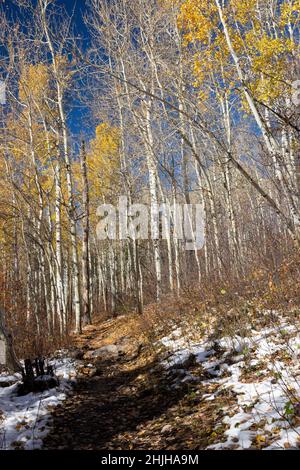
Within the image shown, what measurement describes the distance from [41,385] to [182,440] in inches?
108

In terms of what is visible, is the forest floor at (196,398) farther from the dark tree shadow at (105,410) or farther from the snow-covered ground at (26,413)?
the snow-covered ground at (26,413)

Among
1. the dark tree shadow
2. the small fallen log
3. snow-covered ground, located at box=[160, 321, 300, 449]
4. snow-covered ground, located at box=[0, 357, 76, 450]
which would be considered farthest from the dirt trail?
the small fallen log

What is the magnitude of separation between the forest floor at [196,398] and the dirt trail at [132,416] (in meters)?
0.01

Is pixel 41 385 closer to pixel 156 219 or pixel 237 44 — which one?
pixel 156 219

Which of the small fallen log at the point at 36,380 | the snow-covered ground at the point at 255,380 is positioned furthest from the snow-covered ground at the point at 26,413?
the snow-covered ground at the point at 255,380

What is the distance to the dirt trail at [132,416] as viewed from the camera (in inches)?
133

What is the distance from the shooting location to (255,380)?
3803mm

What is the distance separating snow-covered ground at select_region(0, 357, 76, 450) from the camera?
3.59m

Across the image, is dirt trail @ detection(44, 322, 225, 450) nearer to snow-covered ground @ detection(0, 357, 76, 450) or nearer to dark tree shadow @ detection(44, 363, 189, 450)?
dark tree shadow @ detection(44, 363, 189, 450)

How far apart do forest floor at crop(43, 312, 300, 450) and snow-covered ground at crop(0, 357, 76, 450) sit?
0.13 m

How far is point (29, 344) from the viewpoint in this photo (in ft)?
21.2

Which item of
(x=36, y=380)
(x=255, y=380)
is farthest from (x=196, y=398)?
(x=36, y=380)

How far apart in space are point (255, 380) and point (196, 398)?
75cm

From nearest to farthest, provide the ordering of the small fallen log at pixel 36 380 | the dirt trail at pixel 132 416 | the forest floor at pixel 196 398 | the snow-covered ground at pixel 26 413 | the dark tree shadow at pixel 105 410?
the forest floor at pixel 196 398 → the dirt trail at pixel 132 416 → the snow-covered ground at pixel 26 413 → the dark tree shadow at pixel 105 410 → the small fallen log at pixel 36 380
